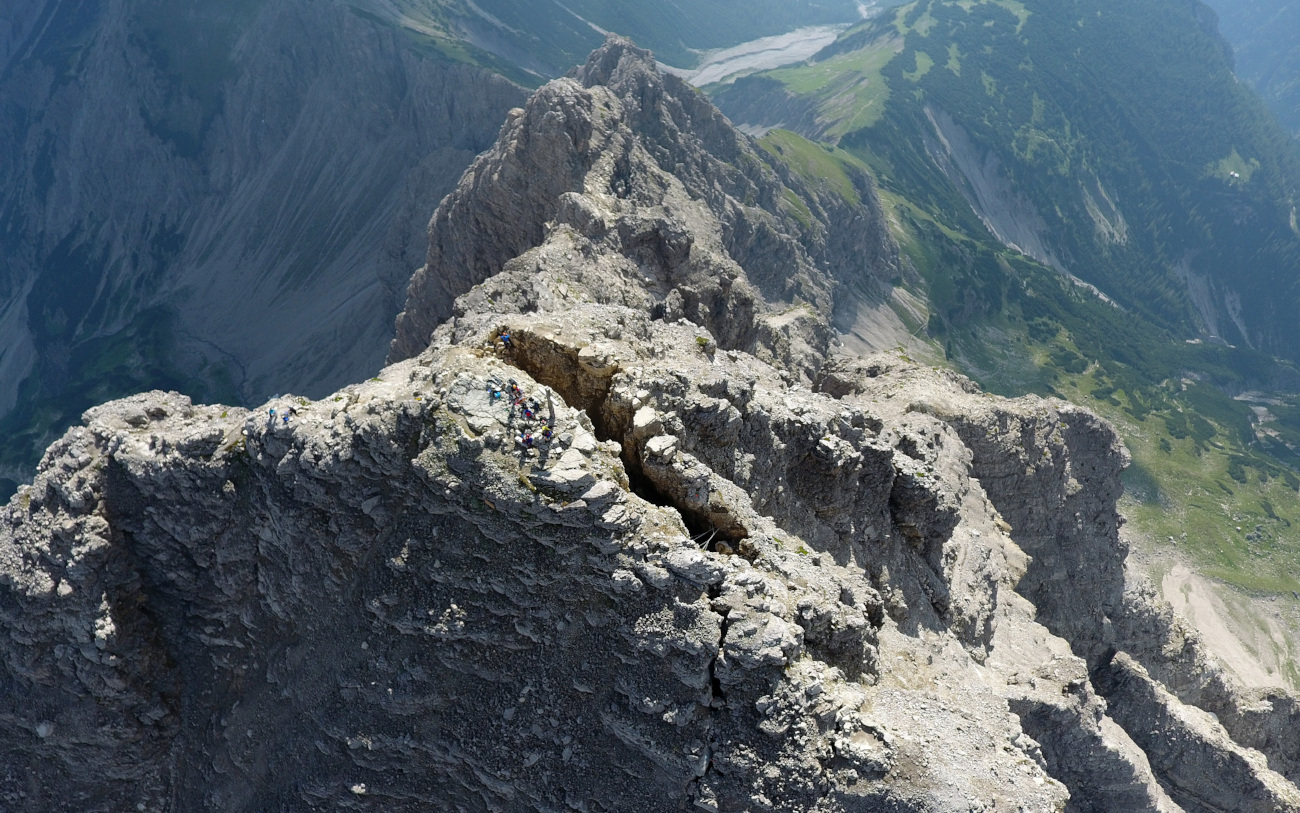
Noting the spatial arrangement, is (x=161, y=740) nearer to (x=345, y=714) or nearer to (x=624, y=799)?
(x=345, y=714)

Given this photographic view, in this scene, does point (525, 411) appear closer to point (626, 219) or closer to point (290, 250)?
point (626, 219)

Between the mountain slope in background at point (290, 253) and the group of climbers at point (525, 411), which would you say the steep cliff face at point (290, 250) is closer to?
the mountain slope in background at point (290, 253)

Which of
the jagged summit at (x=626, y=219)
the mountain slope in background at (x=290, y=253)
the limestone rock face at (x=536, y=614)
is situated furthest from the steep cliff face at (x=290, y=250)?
the limestone rock face at (x=536, y=614)

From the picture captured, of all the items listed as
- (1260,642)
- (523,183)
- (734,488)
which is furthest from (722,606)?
(1260,642)

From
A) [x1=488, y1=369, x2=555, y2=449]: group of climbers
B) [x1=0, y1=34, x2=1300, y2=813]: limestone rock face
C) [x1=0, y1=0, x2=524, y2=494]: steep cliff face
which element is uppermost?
[x1=488, y1=369, x2=555, y2=449]: group of climbers

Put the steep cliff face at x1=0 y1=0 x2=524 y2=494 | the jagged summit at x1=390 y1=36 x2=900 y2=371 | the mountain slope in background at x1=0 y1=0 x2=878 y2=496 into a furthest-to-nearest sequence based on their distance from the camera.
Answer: the steep cliff face at x1=0 y1=0 x2=524 y2=494
the mountain slope in background at x1=0 y1=0 x2=878 y2=496
the jagged summit at x1=390 y1=36 x2=900 y2=371

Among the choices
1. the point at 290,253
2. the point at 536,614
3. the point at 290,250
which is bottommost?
the point at 290,253

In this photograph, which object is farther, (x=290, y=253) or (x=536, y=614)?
(x=290, y=253)

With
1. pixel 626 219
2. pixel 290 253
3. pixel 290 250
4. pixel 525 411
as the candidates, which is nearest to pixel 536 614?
pixel 525 411

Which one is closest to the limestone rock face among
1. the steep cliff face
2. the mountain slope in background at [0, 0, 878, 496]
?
the mountain slope in background at [0, 0, 878, 496]

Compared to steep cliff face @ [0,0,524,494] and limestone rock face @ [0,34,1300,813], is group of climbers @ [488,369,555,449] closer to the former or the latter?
limestone rock face @ [0,34,1300,813]

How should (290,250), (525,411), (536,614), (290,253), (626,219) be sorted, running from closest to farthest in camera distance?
(525,411), (536,614), (626,219), (290,253), (290,250)
